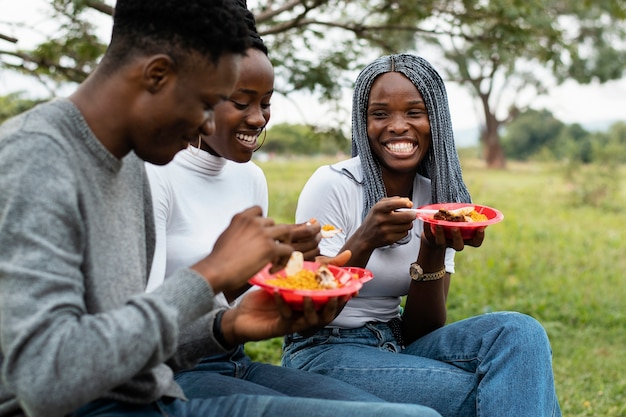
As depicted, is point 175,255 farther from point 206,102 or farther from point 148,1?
point 148,1

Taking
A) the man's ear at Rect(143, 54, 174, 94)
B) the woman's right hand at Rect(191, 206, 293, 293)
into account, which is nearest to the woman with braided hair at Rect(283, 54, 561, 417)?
the woman's right hand at Rect(191, 206, 293, 293)

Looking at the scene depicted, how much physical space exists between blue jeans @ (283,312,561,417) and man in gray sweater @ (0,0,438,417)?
1.57 feet

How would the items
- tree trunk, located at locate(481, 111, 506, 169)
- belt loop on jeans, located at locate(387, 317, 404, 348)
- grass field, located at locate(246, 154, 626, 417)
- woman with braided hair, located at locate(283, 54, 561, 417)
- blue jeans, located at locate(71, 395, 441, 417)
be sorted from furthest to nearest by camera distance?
tree trunk, located at locate(481, 111, 506, 169) < grass field, located at locate(246, 154, 626, 417) < belt loop on jeans, located at locate(387, 317, 404, 348) < woman with braided hair, located at locate(283, 54, 561, 417) < blue jeans, located at locate(71, 395, 441, 417)

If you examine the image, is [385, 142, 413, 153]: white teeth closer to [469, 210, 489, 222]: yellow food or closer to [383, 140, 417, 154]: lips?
[383, 140, 417, 154]: lips

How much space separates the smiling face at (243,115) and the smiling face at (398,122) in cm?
54

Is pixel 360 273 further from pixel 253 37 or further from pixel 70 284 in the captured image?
pixel 70 284

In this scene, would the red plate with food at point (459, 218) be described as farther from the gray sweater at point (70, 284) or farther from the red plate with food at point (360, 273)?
the gray sweater at point (70, 284)

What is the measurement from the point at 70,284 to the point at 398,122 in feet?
5.36

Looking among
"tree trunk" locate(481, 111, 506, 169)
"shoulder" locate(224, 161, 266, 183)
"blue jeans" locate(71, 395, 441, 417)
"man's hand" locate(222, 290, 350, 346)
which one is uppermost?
"shoulder" locate(224, 161, 266, 183)

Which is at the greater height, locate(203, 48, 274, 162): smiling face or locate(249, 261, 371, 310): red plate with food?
locate(203, 48, 274, 162): smiling face

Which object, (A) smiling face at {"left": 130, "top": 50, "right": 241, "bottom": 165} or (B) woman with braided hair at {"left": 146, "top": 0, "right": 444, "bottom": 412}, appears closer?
(A) smiling face at {"left": 130, "top": 50, "right": 241, "bottom": 165}

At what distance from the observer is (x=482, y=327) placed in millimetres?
2428

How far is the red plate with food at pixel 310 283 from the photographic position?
5.95 ft

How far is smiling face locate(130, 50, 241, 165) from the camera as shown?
5.01 feet
